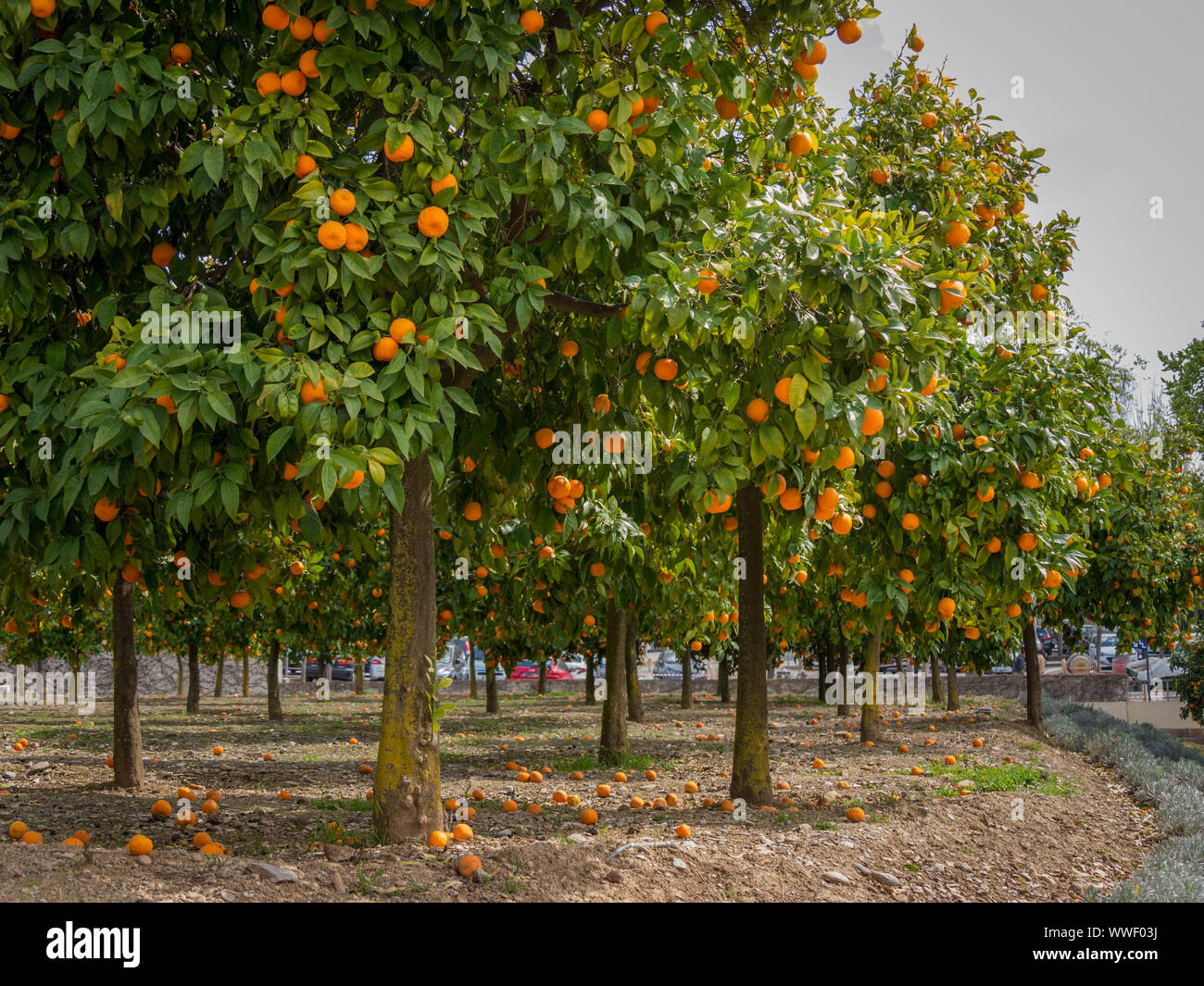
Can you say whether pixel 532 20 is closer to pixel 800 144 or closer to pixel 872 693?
pixel 800 144

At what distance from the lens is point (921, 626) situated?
1065 cm

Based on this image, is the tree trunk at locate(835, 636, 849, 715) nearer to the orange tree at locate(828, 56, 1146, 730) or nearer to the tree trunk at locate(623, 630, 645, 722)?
Result: the tree trunk at locate(623, 630, 645, 722)

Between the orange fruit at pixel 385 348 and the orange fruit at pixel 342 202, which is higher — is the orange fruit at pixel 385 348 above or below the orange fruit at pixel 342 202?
below

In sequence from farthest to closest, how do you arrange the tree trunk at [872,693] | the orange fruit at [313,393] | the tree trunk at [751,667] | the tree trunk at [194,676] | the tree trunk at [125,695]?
the tree trunk at [194,676]
the tree trunk at [872,693]
the tree trunk at [125,695]
the tree trunk at [751,667]
the orange fruit at [313,393]

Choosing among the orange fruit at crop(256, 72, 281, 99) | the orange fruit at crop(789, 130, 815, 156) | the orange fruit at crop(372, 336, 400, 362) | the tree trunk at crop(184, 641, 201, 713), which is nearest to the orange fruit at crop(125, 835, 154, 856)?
the orange fruit at crop(372, 336, 400, 362)

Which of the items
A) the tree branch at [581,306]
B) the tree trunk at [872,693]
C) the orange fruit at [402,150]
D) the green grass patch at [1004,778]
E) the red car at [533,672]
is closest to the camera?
the orange fruit at [402,150]

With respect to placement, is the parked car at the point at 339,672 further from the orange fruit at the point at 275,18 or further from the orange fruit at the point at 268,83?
the orange fruit at the point at 275,18

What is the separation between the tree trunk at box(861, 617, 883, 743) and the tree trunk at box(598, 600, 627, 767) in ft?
10.3

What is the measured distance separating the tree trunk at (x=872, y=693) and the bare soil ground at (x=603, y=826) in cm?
24

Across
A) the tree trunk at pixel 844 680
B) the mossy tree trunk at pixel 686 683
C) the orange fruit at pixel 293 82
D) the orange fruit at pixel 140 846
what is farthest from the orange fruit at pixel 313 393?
the mossy tree trunk at pixel 686 683

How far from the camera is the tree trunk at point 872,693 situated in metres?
11.7
